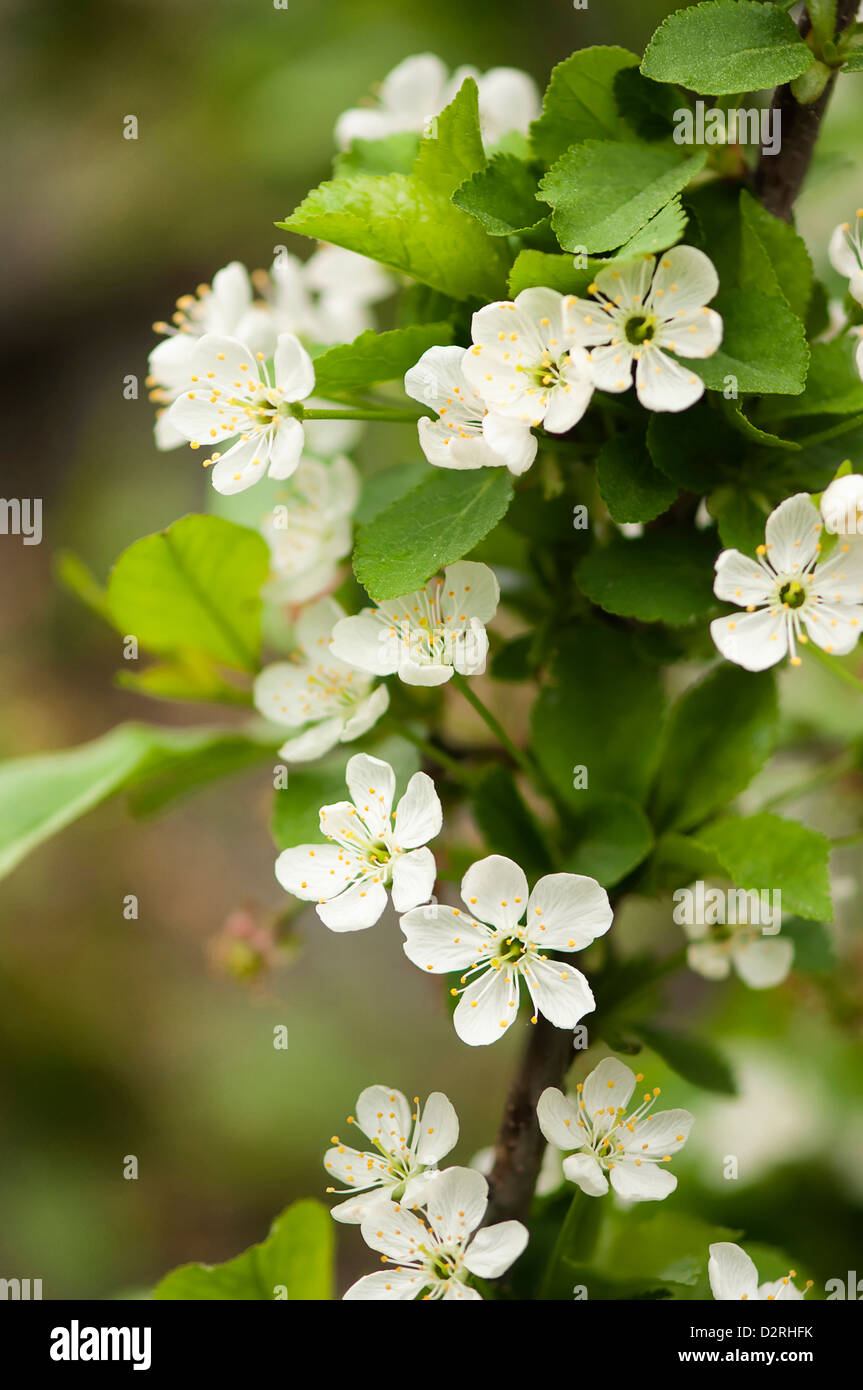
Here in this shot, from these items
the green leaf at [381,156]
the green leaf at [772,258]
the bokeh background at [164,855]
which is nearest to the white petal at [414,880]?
the green leaf at [772,258]

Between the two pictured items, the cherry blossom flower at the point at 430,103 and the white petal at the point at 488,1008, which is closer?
the white petal at the point at 488,1008

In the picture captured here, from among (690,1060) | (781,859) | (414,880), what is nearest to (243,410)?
(414,880)

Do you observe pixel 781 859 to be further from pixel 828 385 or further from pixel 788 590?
pixel 828 385

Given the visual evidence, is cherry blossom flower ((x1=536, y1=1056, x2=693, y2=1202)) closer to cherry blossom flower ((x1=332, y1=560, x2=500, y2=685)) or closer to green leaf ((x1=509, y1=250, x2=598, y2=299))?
cherry blossom flower ((x1=332, y1=560, x2=500, y2=685))

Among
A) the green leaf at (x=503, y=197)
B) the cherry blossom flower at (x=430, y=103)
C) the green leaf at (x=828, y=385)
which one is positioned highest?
the cherry blossom flower at (x=430, y=103)

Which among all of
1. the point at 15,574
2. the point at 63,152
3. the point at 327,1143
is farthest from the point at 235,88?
the point at 327,1143

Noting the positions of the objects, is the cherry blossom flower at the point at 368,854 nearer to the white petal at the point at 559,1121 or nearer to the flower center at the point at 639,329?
the white petal at the point at 559,1121

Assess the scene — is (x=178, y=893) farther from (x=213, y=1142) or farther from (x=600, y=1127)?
(x=600, y=1127)
